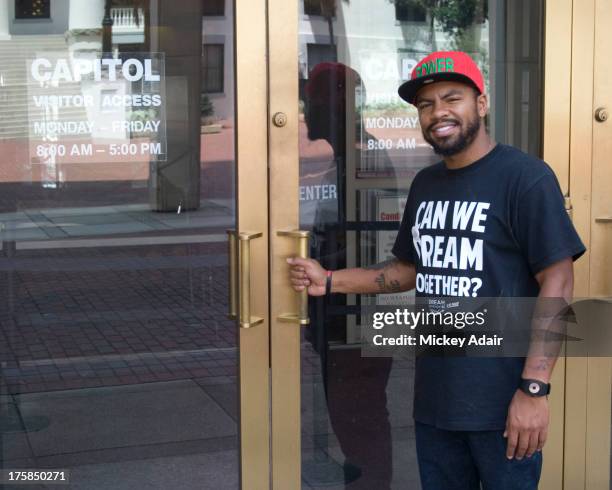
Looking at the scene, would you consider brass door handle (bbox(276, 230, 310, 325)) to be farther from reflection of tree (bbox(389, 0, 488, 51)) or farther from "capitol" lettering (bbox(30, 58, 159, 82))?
reflection of tree (bbox(389, 0, 488, 51))

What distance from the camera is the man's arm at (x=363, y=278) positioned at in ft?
10.3

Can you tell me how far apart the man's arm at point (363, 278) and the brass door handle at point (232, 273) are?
22 cm

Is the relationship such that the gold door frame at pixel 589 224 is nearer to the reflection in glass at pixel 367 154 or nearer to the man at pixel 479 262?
the reflection in glass at pixel 367 154

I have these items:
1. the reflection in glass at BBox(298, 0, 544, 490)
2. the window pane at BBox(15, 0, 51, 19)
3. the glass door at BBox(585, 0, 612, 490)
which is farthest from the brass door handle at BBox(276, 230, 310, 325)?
the glass door at BBox(585, 0, 612, 490)

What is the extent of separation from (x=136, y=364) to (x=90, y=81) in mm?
990

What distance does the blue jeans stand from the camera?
2711 mm

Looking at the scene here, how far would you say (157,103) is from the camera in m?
3.37

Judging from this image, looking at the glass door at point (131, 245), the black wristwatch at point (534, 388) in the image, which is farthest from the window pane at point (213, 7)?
the black wristwatch at point (534, 388)

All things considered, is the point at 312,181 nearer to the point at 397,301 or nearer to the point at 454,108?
the point at 397,301

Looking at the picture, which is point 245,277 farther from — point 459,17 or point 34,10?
point 459,17

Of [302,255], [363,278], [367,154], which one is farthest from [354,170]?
[363,278]

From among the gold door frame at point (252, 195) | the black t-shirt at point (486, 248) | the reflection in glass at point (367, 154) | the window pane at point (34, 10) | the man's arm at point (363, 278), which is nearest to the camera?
the black t-shirt at point (486, 248)

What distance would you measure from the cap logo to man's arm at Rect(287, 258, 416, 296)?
0.64m

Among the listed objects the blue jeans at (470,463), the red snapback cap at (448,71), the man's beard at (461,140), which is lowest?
the blue jeans at (470,463)
